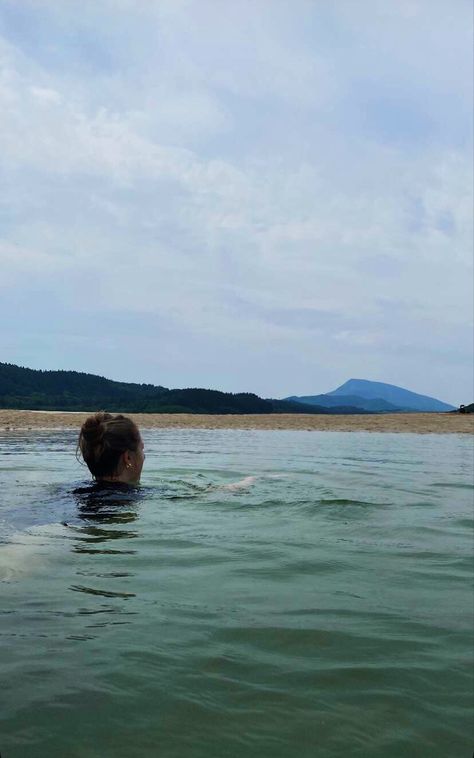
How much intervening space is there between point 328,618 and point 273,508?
4.03 metres

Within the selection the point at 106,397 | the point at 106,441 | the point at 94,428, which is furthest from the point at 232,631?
the point at 106,397

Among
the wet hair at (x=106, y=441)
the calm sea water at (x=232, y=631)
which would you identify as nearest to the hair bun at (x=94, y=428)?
the wet hair at (x=106, y=441)

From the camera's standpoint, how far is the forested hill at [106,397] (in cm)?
6950

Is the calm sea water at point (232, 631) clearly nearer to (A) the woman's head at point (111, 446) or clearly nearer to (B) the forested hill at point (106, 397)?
(A) the woman's head at point (111, 446)

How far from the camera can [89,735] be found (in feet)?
7.47

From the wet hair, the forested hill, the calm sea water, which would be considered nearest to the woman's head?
the wet hair

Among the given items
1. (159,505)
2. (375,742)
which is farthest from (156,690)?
(159,505)

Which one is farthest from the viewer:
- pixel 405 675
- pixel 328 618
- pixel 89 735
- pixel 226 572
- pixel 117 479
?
pixel 117 479

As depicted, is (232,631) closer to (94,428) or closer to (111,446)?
(94,428)

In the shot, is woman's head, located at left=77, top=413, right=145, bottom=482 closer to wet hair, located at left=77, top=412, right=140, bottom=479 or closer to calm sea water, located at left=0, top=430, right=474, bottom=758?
wet hair, located at left=77, top=412, right=140, bottom=479

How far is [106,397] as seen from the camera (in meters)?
101

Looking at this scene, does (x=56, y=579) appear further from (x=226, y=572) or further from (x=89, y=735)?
(x=89, y=735)

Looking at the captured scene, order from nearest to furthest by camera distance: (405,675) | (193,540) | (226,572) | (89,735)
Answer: (89,735)
(405,675)
(226,572)
(193,540)

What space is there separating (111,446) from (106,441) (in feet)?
0.32
